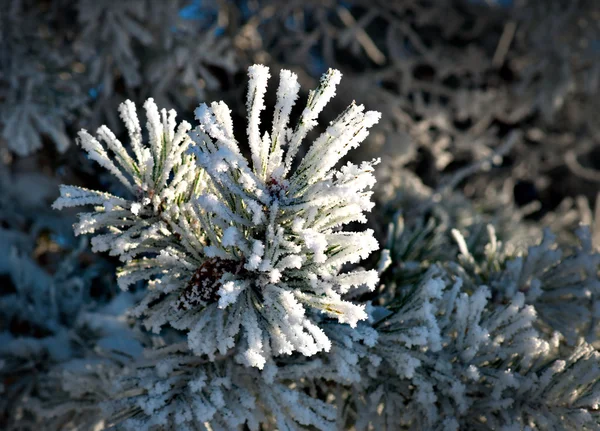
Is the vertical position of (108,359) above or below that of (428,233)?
below

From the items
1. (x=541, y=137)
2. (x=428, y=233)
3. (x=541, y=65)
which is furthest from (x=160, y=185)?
(x=541, y=137)

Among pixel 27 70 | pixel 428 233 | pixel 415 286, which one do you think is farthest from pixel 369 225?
pixel 27 70

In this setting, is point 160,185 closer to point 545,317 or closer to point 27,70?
point 545,317

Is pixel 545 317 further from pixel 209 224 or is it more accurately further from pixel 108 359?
pixel 108 359

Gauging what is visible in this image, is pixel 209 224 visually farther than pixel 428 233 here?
No

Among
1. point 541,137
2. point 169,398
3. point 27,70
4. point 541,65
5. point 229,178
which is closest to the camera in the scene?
point 229,178

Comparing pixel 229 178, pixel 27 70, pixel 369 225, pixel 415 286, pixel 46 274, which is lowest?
pixel 46 274

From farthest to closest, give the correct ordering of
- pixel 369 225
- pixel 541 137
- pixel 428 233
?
pixel 541 137, pixel 369 225, pixel 428 233
